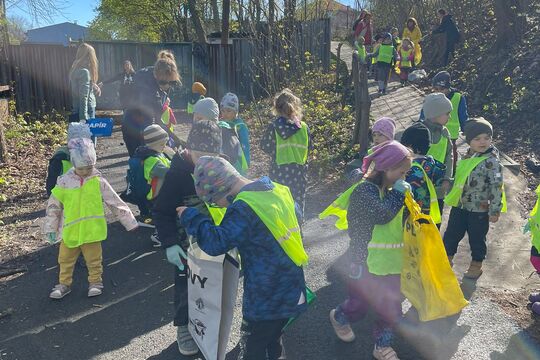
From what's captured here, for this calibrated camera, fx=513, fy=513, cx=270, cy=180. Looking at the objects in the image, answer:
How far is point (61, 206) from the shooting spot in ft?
15.2

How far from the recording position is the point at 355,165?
27.4 feet

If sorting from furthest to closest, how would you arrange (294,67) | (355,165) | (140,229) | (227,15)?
1. (227,15)
2. (294,67)
3. (355,165)
4. (140,229)

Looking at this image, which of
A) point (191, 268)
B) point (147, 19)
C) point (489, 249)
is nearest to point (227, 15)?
point (489, 249)

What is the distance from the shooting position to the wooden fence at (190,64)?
42.4ft

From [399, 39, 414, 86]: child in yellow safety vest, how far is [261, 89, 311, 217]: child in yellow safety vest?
34.0ft

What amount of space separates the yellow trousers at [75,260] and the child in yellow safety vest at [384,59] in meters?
10.4

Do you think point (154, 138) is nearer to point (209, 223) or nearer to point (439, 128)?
point (209, 223)

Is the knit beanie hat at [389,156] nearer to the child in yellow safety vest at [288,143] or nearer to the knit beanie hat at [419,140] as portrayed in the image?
the knit beanie hat at [419,140]

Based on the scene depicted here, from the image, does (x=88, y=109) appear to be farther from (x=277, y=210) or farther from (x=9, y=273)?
(x=277, y=210)

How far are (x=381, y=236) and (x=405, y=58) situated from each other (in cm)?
1250

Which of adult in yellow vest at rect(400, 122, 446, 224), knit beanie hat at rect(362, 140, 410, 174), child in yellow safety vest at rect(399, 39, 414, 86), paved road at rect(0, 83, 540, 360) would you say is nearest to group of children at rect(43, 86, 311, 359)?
paved road at rect(0, 83, 540, 360)

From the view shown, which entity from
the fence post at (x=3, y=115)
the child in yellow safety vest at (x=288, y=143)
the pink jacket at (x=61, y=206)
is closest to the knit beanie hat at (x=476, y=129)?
the child in yellow safety vest at (x=288, y=143)

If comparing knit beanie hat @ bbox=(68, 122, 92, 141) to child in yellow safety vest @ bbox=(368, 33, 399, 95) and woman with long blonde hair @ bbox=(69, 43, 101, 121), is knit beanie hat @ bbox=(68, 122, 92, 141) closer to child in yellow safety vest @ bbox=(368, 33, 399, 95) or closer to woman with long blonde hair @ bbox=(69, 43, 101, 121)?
woman with long blonde hair @ bbox=(69, 43, 101, 121)

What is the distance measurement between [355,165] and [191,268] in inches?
217
